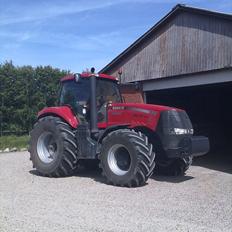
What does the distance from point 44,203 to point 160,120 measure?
3.27 meters

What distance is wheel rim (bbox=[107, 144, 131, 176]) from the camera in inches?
390

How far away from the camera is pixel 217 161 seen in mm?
15570

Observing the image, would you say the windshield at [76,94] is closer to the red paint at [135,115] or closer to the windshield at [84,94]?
the windshield at [84,94]

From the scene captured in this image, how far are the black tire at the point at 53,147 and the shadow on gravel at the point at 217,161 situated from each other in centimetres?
470

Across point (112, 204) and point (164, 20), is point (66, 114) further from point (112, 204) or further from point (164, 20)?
point (164, 20)

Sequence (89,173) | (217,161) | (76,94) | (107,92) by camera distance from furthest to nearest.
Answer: (217,161), (89,173), (107,92), (76,94)

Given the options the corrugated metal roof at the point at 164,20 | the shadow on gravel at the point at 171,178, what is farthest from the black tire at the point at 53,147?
the corrugated metal roof at the point at 164,20

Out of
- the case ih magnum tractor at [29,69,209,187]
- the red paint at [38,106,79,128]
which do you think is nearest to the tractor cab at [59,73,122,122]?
the case ih magnum tractor at [29,69,209,187]

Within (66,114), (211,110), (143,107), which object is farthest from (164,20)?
(211,110)

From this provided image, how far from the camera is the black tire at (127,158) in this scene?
30.9ft

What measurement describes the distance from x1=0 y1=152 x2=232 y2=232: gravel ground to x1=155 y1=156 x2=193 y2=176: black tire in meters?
0.38

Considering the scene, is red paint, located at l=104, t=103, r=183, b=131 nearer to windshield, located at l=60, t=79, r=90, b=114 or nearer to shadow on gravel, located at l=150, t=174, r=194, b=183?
windshield, located at l=60, t=79, r=90, b=114

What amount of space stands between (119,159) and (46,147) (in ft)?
7.77

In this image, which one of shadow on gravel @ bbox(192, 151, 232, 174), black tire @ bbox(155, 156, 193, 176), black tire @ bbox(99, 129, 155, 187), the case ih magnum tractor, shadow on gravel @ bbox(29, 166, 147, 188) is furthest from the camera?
shadow on gravel @ bbox(192, 151, 232, 174)
